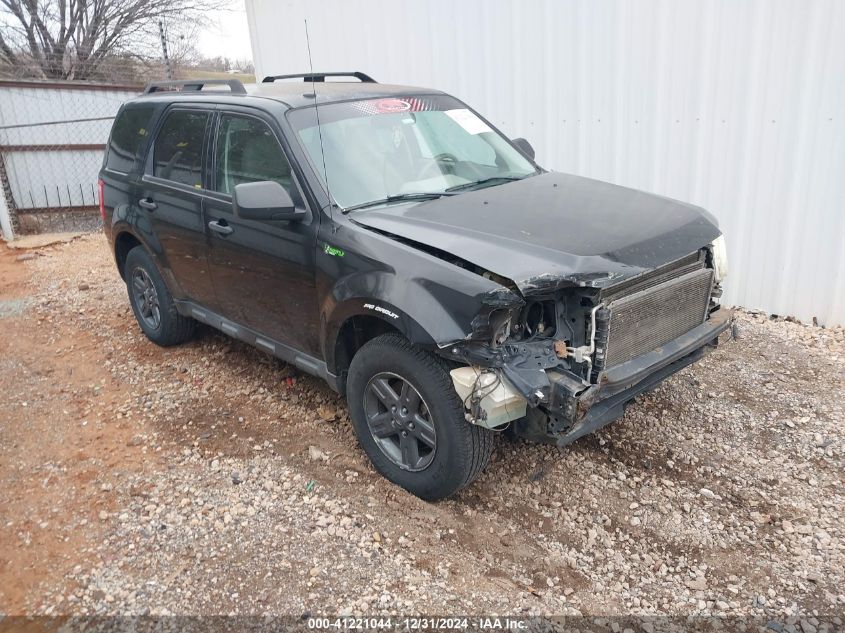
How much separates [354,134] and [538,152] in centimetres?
333

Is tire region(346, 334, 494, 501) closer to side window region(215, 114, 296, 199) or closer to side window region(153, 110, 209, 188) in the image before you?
side window region(215, 114, 296, 199)

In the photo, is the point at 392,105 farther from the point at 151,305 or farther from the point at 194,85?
the point at 151,305

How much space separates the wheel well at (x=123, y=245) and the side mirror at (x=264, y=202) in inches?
91.5

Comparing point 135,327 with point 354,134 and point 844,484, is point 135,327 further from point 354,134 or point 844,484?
point 844,484

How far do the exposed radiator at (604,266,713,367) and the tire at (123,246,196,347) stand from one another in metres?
3.60

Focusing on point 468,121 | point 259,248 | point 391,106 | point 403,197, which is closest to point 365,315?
point 403,197

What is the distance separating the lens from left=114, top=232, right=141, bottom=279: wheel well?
18.0ft

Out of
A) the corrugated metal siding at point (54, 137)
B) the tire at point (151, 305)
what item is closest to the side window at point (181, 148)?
the tire at point (151, 305)

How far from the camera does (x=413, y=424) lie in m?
3.33

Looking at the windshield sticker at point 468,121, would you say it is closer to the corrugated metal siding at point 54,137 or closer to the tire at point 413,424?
the tire at point 413,424

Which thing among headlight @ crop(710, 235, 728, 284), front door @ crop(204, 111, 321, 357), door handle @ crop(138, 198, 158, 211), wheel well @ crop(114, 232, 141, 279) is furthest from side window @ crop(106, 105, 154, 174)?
headlight @ crop(710, 235, 728, 284)

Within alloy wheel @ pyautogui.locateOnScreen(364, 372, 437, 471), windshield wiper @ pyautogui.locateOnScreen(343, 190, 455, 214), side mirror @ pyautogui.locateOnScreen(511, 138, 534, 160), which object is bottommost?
alloy wheel @ pyautogui.locateOnScreen(364, 372, 437, 471)

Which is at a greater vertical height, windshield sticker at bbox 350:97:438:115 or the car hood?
windshield sticker at bbox 350:97:438:115

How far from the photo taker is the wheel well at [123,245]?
547 centimetres
